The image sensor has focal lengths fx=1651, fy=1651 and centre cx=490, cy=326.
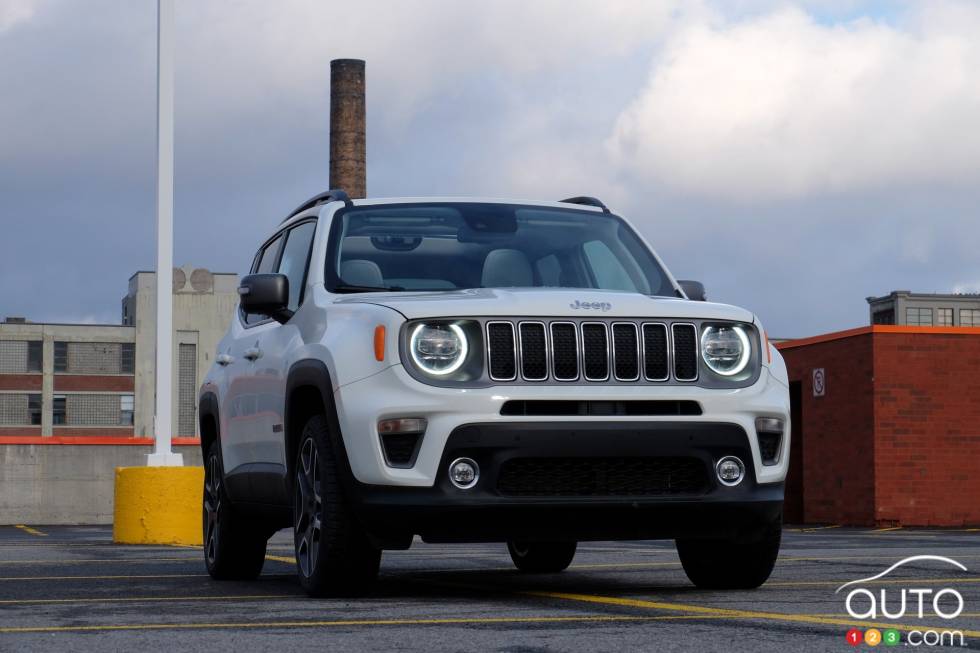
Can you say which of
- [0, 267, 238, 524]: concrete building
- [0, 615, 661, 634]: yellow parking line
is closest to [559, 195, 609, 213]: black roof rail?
[0, 615, 661, 634]: yellow parking line

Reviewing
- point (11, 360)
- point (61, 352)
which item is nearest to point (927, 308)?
point (61, 352)

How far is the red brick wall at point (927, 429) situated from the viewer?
2562cm

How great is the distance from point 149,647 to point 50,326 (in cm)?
10796

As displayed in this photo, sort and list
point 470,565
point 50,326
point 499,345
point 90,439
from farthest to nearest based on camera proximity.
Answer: point 50,326
point 90,439
point 470,565
point 499,345

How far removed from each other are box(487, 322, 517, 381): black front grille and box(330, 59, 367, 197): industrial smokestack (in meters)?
36.4

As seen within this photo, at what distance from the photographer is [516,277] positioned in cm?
834

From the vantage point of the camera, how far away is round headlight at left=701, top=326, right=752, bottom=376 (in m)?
7.45

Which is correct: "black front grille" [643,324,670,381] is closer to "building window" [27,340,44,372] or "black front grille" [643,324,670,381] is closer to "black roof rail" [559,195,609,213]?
"black roof rail" [559,195,609,213]

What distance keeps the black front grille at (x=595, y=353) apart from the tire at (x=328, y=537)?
1204mm

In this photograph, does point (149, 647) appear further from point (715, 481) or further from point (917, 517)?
point (917, 517)

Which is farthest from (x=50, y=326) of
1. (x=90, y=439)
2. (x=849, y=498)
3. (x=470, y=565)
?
(x=470, y=565)

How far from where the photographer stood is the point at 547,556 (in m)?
9.96

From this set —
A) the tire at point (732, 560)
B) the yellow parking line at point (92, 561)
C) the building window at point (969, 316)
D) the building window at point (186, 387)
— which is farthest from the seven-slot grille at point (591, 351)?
the building window at point (969, 316)

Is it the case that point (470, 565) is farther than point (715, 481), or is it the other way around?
point (470, 565)
